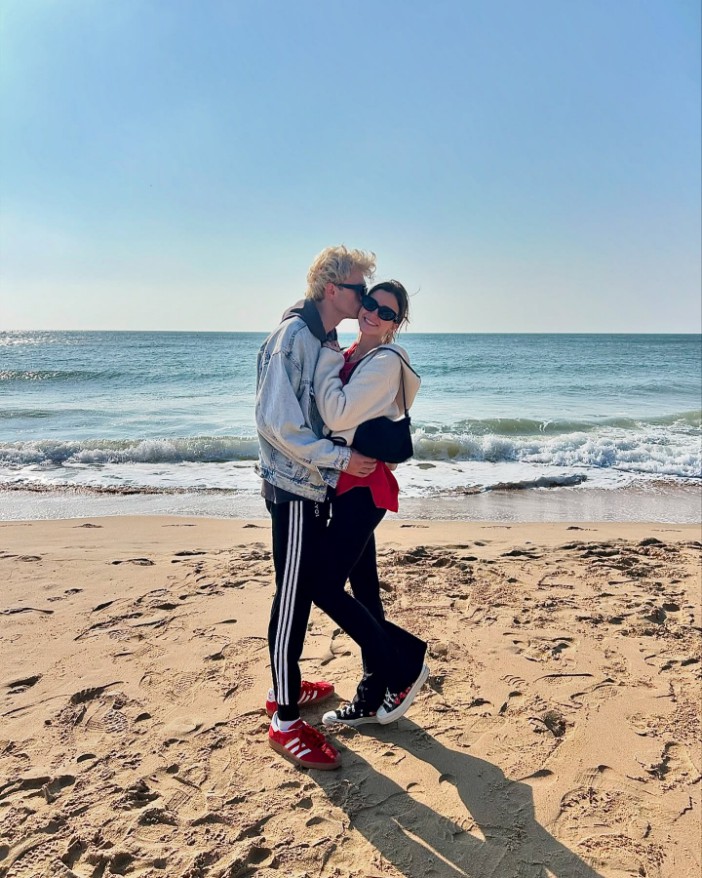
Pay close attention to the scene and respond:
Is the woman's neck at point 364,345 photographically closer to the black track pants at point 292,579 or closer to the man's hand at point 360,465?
the man's hand at point 360,465

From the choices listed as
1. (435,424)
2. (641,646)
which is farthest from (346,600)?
(435,424)

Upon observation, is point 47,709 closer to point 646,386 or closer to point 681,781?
point 681,781

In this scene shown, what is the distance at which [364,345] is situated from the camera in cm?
245

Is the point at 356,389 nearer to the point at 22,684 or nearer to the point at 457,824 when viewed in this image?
the point at 457,824

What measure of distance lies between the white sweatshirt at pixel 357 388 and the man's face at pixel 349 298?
0.20 metres

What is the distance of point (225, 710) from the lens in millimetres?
2838

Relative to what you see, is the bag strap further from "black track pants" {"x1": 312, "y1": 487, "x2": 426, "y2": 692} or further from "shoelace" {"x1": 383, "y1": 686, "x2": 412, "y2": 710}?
"shoelace" {"x1": 383, "y1": 686, "x2": 412, "y2": 710}

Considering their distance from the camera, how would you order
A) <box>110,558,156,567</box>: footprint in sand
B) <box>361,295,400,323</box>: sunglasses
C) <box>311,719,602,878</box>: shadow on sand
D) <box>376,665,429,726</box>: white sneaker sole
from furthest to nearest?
<box>110,558,156,567</box>: footprint in sand < <box>376,665,429,726</box>: white sneaker sole < <box>361,295,400,323</box>: sunglasses < <box>311,719,602,878</box>: shadow on sand

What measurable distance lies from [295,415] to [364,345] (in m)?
0.48

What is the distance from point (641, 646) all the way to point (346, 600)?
2.18m

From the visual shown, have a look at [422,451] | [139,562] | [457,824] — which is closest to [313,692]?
[457,824]

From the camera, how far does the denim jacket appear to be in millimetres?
2215

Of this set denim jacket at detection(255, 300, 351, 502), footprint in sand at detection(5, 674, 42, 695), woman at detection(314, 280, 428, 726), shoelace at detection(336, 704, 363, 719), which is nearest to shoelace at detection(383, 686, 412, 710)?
woman at detection(314, 280, 428, 726)

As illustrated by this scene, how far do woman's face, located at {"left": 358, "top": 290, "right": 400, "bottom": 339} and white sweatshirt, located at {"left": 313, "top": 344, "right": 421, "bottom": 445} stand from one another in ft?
0.32
